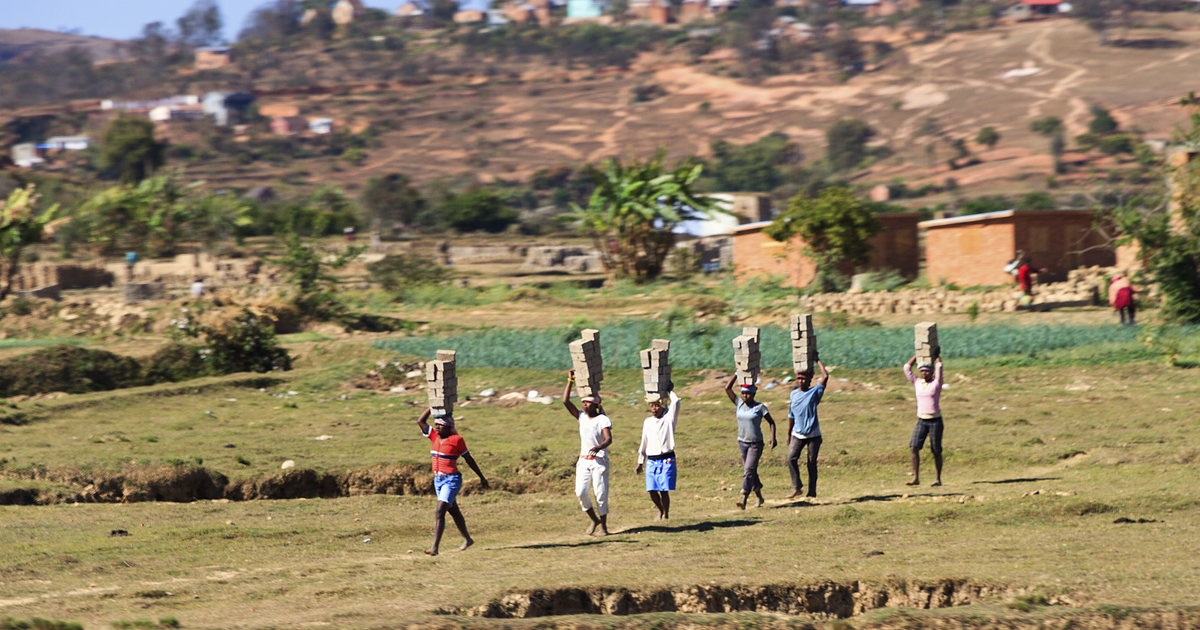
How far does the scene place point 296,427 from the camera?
56.3ft

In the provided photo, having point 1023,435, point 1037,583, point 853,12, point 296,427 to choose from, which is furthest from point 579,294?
point 853,12

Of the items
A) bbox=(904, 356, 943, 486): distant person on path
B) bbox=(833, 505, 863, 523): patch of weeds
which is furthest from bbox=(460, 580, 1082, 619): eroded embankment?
bbox=(904, 356, 943, 486): distant person on path

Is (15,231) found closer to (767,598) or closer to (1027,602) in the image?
(767,598)

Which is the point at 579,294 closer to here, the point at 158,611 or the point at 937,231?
the point at 937,231

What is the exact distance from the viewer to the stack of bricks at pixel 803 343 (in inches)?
515

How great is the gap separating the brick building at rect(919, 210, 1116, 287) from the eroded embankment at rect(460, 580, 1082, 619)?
944 inches

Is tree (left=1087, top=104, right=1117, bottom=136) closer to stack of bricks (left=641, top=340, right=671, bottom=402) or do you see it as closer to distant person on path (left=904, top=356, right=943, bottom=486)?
distant person on path (left=904, top=356, right=943, bottom=486)

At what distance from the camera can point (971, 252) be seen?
31438 millimetres

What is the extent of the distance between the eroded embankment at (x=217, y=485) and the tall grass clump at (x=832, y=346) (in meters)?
Answer: 7.81

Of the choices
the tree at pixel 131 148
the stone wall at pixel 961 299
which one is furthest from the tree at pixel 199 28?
the stone wall at pixel 961 299

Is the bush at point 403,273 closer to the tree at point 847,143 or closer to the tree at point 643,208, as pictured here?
the tree at point 643,208

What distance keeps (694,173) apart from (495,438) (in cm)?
2467

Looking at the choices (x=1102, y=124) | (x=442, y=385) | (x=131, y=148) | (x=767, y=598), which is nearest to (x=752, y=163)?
(x=1102, y=124)

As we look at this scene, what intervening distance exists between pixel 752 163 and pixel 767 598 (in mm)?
106975
